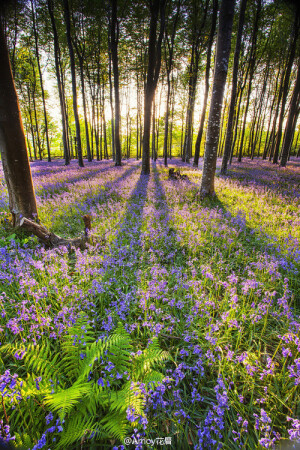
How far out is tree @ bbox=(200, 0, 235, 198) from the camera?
23.4 ft

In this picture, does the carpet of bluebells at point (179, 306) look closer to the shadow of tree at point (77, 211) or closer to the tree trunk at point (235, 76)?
the shadow of tree at point (77, 211)

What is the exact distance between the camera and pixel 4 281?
3518mm

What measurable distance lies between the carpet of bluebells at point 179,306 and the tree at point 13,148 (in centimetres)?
83

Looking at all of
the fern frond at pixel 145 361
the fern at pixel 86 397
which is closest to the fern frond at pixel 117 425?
the fern at pixel 86 397

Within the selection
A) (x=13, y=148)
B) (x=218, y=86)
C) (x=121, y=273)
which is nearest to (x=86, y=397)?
(x=121, y=273)

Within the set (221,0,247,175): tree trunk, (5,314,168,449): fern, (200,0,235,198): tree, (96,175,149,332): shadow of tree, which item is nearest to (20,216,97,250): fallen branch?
(96,175,149,332): shadow of tree

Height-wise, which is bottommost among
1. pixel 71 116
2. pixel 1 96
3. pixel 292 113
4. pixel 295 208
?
pixel 295 208

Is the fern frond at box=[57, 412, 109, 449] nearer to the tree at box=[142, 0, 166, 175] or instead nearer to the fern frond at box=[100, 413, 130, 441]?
the fern frond at box=[100, 413, 130, 441]

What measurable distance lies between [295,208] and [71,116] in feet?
175

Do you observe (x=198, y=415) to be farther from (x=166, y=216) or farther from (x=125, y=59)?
(x=125, y=59)

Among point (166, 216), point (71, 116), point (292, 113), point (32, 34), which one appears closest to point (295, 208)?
point (166, 216)

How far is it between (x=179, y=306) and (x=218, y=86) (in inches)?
328

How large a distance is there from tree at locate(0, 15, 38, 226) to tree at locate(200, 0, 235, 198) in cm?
664

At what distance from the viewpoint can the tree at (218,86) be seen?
7121 mm
